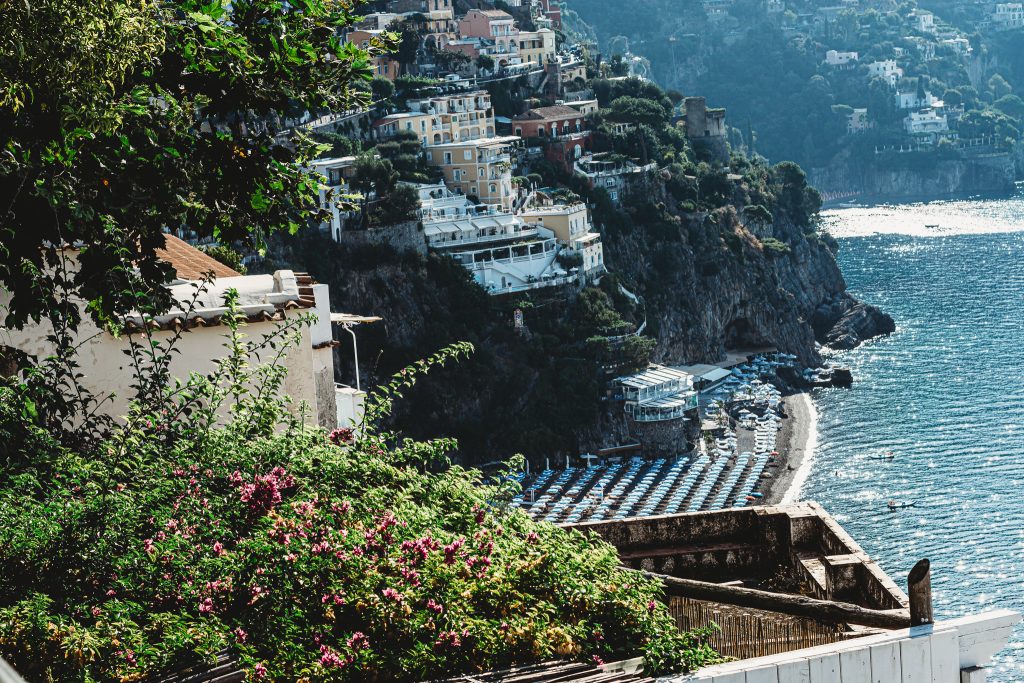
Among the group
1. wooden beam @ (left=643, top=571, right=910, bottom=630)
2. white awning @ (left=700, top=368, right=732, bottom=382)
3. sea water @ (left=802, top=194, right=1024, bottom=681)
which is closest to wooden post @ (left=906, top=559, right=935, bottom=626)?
wooden beam @ (left=643, top=571, right=910, bottom=630)

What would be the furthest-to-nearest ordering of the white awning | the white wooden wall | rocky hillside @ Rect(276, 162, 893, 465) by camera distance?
1. the white awning
2. rocky hillside @ Rect(276, 162, 893, 465)
3. the white wooden wall

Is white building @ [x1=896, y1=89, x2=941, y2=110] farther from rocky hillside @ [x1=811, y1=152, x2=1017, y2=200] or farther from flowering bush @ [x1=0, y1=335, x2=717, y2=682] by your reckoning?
flowering bush @ [x1=0, y1=335, x2=717, y2=682]

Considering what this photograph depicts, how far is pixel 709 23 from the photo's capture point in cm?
19075

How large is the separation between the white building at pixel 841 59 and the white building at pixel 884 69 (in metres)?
2.83

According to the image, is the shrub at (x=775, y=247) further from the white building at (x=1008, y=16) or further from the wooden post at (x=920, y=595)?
the white building at (x=1008, y=16)

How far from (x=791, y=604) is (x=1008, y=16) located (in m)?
208

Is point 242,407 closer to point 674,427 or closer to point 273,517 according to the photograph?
point 273,517

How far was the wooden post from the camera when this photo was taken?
5941 mm

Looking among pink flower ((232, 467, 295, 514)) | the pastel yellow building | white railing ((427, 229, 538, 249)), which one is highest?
pink flower ((232, 467, 295, 514))

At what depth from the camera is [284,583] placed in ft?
19.9

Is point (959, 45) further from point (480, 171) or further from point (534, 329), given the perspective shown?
point (534, 329)

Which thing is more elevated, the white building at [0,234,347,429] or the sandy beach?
the white building at [0,234,347,429]

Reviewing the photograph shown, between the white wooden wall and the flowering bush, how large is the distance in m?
0.32

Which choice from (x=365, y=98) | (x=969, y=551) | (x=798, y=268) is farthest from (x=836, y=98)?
(x=365, y=98)
